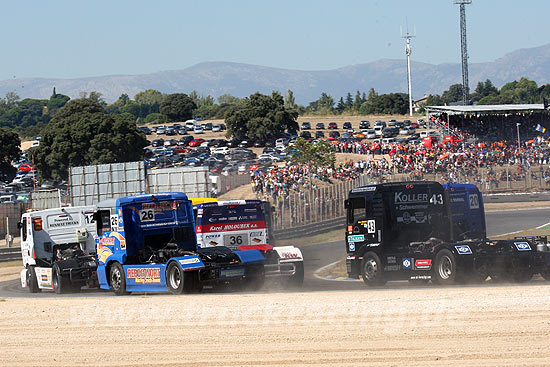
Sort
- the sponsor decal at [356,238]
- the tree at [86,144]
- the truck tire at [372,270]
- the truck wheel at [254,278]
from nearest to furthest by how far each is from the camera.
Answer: the truck wheel at [254,278], the truck tire at [372,270], the sponsor decal at [356,238], the tree at [86,144]

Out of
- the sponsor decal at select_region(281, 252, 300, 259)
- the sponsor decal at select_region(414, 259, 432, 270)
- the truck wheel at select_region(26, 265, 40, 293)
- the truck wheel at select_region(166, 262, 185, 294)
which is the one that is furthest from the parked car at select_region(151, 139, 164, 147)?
the sponsor decal at select_region(414, 259, 432, 270)

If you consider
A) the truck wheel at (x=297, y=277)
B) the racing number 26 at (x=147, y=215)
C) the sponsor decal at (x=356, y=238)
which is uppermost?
the racing number 26 at (x=147, y=215)

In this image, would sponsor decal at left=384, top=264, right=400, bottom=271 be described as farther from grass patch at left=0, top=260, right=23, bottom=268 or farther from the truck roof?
grass patch at left=0, top=260, right=23, bottom=268

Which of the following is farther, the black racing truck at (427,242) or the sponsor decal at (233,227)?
the sponsor decal at (233,227)

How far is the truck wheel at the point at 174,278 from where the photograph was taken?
1962 centimetres

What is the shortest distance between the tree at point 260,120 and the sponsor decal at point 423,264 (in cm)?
7972

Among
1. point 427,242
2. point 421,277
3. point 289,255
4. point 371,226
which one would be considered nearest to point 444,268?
point 421,277

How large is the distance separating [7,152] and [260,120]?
2874 cm

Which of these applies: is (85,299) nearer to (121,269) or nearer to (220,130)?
(121,269)

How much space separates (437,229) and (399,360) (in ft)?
37.6

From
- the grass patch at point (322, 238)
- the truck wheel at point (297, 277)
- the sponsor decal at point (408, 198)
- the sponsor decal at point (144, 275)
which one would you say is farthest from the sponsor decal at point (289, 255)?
the grass patch at point (322, 238)

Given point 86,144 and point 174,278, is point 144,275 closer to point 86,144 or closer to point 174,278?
point 174,278

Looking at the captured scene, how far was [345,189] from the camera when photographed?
146 feet

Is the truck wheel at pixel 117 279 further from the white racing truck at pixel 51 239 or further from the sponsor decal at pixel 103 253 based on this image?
the white racing truck at pixel 51 239
